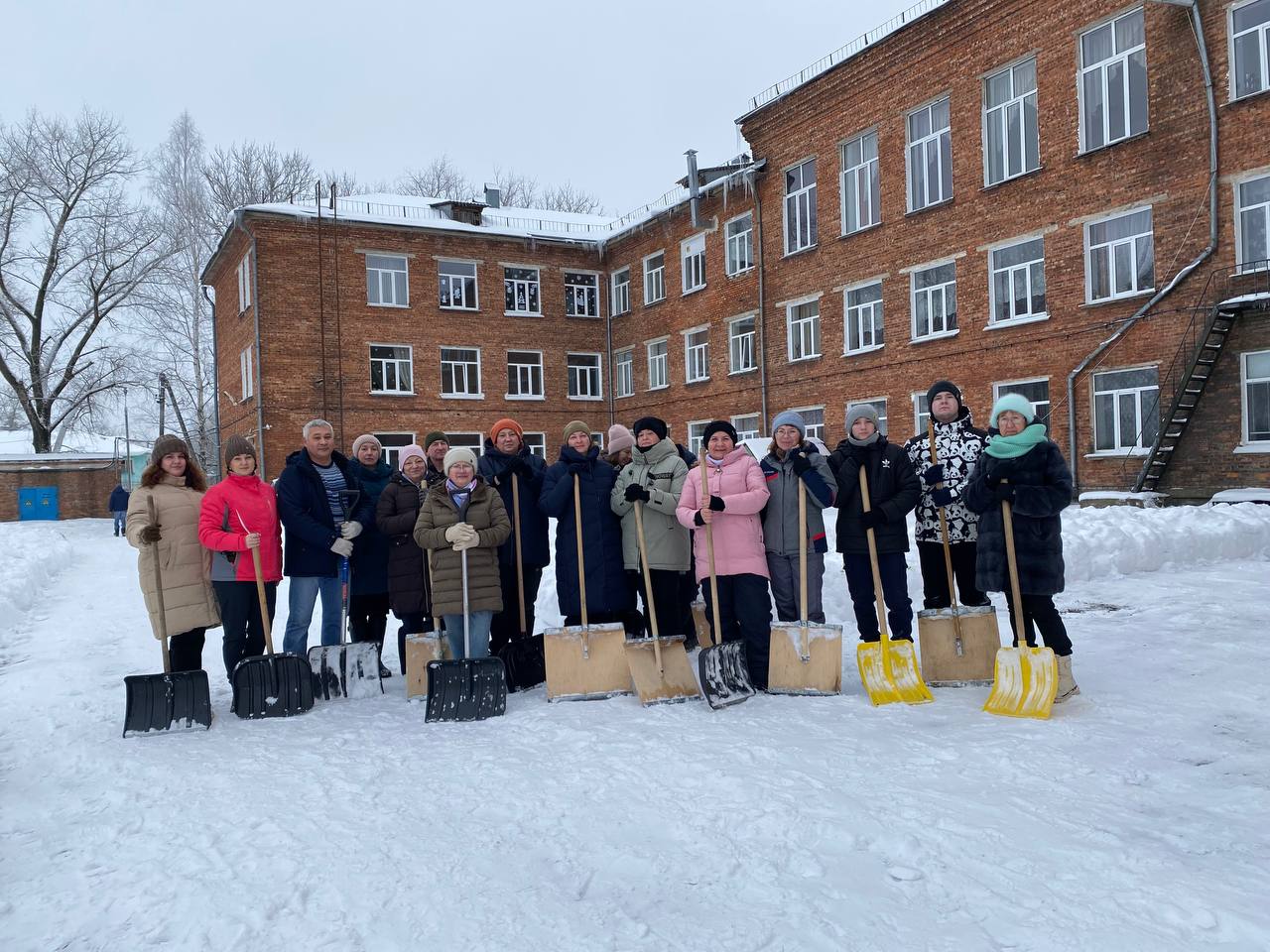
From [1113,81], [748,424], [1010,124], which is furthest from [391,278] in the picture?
[1113,81]

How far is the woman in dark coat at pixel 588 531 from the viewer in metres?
5.59

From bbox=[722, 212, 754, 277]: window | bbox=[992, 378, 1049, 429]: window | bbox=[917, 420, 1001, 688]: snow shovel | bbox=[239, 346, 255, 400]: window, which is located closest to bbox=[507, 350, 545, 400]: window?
bbox=[722, 212, 754, 277]: window

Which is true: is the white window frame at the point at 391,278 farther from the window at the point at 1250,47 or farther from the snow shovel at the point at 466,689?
the snow shovel at the point at 466,689

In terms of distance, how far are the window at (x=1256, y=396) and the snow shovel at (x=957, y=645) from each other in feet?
34.1

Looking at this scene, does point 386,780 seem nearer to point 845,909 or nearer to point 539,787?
point 539,787

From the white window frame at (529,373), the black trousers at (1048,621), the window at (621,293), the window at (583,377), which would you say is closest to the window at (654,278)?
the window at (621,293)

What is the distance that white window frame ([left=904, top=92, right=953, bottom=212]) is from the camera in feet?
55.7

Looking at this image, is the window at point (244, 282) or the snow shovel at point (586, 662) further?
the window at point (244, 282)

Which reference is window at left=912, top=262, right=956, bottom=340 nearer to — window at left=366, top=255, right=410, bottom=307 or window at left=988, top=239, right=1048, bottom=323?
window at left=988, top=239, right=1048, bottom=323

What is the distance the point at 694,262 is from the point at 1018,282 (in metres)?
9.74

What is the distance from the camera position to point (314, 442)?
18.3 feet

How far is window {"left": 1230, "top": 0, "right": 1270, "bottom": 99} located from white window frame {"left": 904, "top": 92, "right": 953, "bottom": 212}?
487 centimetres

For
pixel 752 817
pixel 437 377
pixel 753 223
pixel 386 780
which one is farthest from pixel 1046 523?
pixel 437 377

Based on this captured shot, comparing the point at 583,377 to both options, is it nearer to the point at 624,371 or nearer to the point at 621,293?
the point at 624,371
